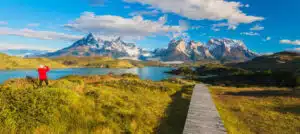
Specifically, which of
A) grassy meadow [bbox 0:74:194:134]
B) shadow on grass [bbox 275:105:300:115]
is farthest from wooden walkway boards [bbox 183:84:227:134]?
shadow on grass [bbox 275:105:300:115]

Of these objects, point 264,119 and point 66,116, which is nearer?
point 66,116

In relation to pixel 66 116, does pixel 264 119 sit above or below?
below

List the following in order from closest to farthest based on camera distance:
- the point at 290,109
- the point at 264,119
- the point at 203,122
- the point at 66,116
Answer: the point at 66,116 < the point at 203,122 < the point at 264,119 < the point at 290,109

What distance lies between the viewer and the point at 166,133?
13820 millimetres

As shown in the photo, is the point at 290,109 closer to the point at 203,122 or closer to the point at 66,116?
the point at 203,122

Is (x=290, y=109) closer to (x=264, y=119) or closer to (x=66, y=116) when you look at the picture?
(x=264, y=119)

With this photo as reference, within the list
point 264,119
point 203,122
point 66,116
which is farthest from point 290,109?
point 66,116

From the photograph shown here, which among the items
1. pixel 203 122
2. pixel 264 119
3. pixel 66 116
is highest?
pixel 66 116

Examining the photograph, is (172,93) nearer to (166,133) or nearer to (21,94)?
(166,133)

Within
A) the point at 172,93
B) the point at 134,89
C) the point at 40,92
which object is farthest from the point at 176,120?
the point at 172,93

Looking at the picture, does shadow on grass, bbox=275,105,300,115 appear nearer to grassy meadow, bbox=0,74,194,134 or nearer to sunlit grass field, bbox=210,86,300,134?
sunlit grass field, bbox=210,86,300,134

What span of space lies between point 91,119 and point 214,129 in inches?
310

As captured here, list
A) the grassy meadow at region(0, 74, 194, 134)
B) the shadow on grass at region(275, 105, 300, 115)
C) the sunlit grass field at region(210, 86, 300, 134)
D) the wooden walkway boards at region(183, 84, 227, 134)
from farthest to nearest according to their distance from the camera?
the shadow on grass at region(275, 105, 300, 115)
the sunlit grass field at region(210, 86, 300, 134)
the wooden walkway boards at region(183, 84, 227, 134)
the grassy meadow at region(0, 74, 194, 134)

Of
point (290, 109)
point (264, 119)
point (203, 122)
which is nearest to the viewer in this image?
point (203, 122)
